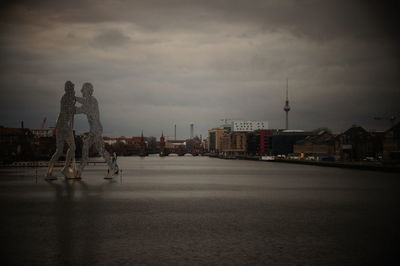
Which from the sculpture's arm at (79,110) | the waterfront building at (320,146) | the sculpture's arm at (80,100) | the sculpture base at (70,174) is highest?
the sculpture's arm at (80,100)

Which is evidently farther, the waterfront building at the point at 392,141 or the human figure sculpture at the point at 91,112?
the waterfront building at the point at 392,141

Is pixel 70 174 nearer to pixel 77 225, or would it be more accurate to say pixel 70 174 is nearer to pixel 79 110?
pixel 79 110

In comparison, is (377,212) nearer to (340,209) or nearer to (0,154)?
(340,209)

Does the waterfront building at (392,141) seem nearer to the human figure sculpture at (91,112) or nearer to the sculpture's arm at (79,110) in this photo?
the human figure sculpture at (91,112)

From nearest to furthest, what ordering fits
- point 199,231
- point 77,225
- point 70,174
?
point 199,231 → point 77,225 → point 70,174

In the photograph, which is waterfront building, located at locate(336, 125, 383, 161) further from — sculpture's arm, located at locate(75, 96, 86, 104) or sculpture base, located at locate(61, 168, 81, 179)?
sculpture's arm, located at locate(75, 96, 86, 104)

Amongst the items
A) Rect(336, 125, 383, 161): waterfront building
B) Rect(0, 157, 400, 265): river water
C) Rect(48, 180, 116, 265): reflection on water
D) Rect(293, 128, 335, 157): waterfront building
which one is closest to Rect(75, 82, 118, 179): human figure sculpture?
Rect(48, 180, 116, 265): reflection on water

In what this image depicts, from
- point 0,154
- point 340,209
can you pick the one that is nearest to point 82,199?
point 340,209

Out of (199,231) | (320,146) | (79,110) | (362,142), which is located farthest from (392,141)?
(199,231)

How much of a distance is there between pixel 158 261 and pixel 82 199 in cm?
1870

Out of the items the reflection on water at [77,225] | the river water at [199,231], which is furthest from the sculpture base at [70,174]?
the river water at [199,231]

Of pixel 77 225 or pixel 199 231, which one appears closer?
pixel 199 231

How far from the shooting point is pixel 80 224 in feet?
71.1

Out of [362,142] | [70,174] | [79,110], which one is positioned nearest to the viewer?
[79,110]
